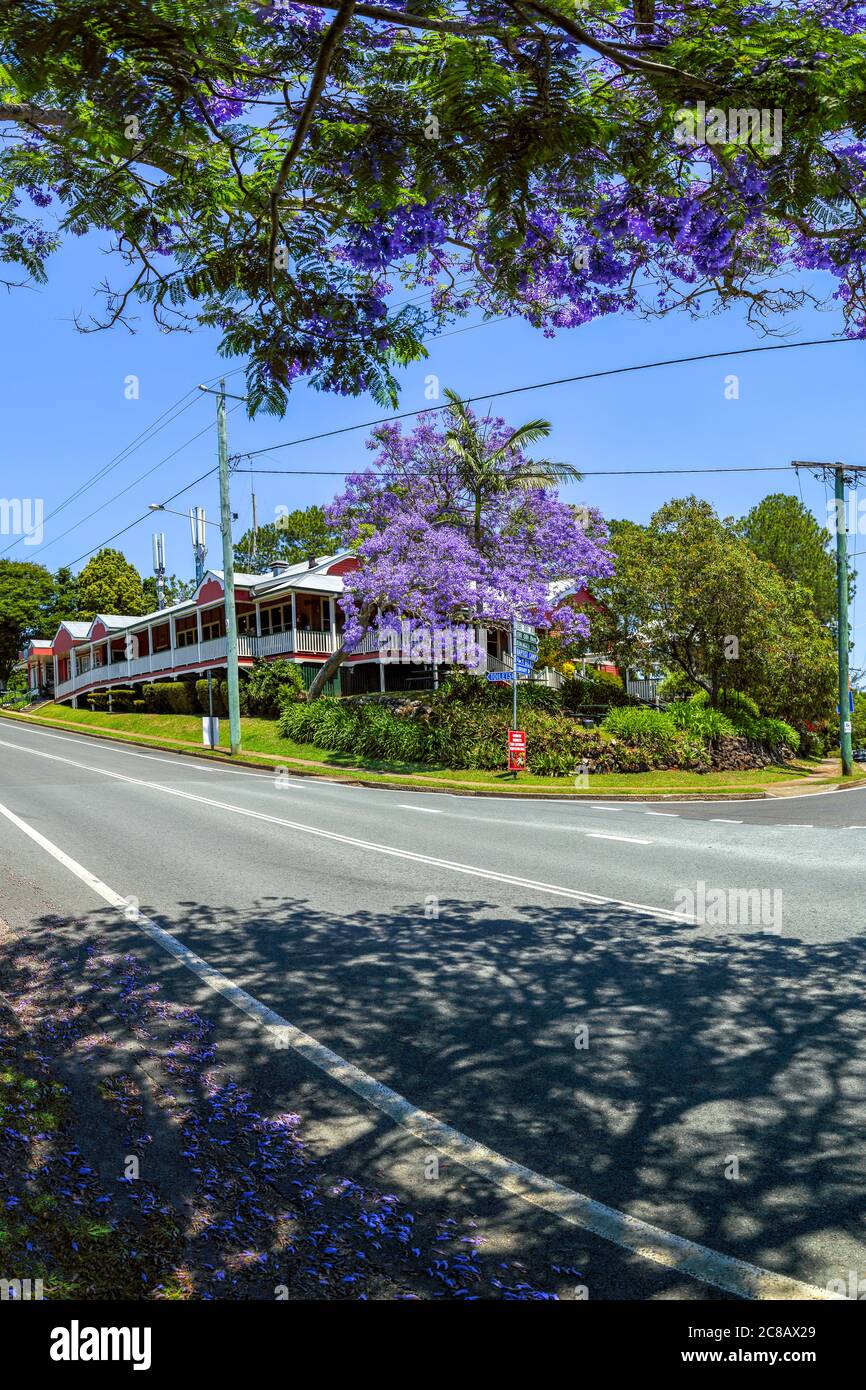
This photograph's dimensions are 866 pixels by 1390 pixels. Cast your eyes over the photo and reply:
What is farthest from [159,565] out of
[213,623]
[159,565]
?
[213,623]

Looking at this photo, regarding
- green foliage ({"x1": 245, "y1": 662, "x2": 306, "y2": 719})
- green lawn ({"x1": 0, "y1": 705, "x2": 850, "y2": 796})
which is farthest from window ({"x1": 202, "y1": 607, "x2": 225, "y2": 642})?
green lawn ({"x1": 0, "y1": 705, "x2": 850, "y2": 796})

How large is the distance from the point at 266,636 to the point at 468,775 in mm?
19619

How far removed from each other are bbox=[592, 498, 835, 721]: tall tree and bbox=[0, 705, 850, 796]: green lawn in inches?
143

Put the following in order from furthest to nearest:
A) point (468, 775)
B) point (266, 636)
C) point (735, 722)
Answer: point (266, 636)
point (735, 722)
point (468, 775)

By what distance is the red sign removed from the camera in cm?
2400

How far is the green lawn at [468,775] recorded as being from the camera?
22703mm

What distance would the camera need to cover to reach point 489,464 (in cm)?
2806

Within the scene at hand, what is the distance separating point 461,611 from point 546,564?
130 inches

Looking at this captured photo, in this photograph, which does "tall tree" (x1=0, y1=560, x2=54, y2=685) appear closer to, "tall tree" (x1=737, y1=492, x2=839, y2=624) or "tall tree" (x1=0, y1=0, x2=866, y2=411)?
"tall tree" (x1=737, y1=492, x2=839, y2=624)

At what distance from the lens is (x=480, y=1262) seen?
3.01 m

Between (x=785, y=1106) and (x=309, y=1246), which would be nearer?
(x=309, y=1246)

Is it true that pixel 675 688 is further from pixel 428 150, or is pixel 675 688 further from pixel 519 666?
pixel 428 150

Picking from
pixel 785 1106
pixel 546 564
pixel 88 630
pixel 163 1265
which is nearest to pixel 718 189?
pixel 785 1106

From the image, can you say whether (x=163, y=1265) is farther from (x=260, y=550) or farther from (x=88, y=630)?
(x=260, y=550)
